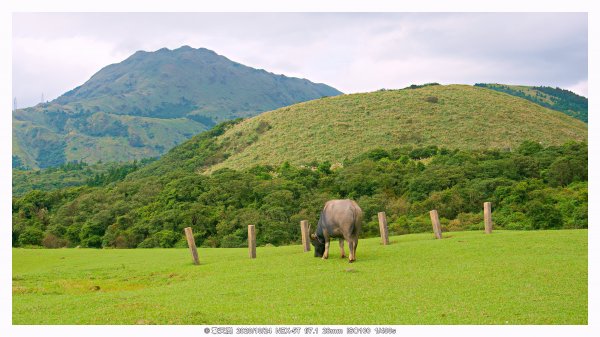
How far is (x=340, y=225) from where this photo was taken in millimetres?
21984

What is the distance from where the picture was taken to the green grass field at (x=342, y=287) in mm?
13750

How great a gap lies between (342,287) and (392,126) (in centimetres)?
7242

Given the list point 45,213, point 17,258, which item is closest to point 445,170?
point 17,258

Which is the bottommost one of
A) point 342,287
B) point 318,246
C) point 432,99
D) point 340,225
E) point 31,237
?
point 342,287

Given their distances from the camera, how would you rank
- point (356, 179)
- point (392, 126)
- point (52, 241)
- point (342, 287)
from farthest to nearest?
point (392, 126), point (356, 179), point (52, 241), point (342, 287)

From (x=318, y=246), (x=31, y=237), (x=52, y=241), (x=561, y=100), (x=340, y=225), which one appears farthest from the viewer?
(x=561, y=100)

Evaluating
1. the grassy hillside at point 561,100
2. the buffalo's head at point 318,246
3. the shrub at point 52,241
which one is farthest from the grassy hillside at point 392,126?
the grassy hillside at point 561,100

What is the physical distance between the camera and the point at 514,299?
48.0 feet

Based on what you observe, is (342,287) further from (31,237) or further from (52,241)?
(31,237)

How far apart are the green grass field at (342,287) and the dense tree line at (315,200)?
1937 centimetres

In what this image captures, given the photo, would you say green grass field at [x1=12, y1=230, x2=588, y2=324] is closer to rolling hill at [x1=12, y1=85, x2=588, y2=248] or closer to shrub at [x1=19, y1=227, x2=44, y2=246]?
rolling hill at [x1=12, y1=85, x2=588, y2=248]

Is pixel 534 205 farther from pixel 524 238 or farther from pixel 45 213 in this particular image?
pixel 45 213

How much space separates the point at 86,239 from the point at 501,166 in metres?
42.9

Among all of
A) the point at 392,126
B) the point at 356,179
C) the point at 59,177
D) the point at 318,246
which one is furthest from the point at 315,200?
the point at 59,177
